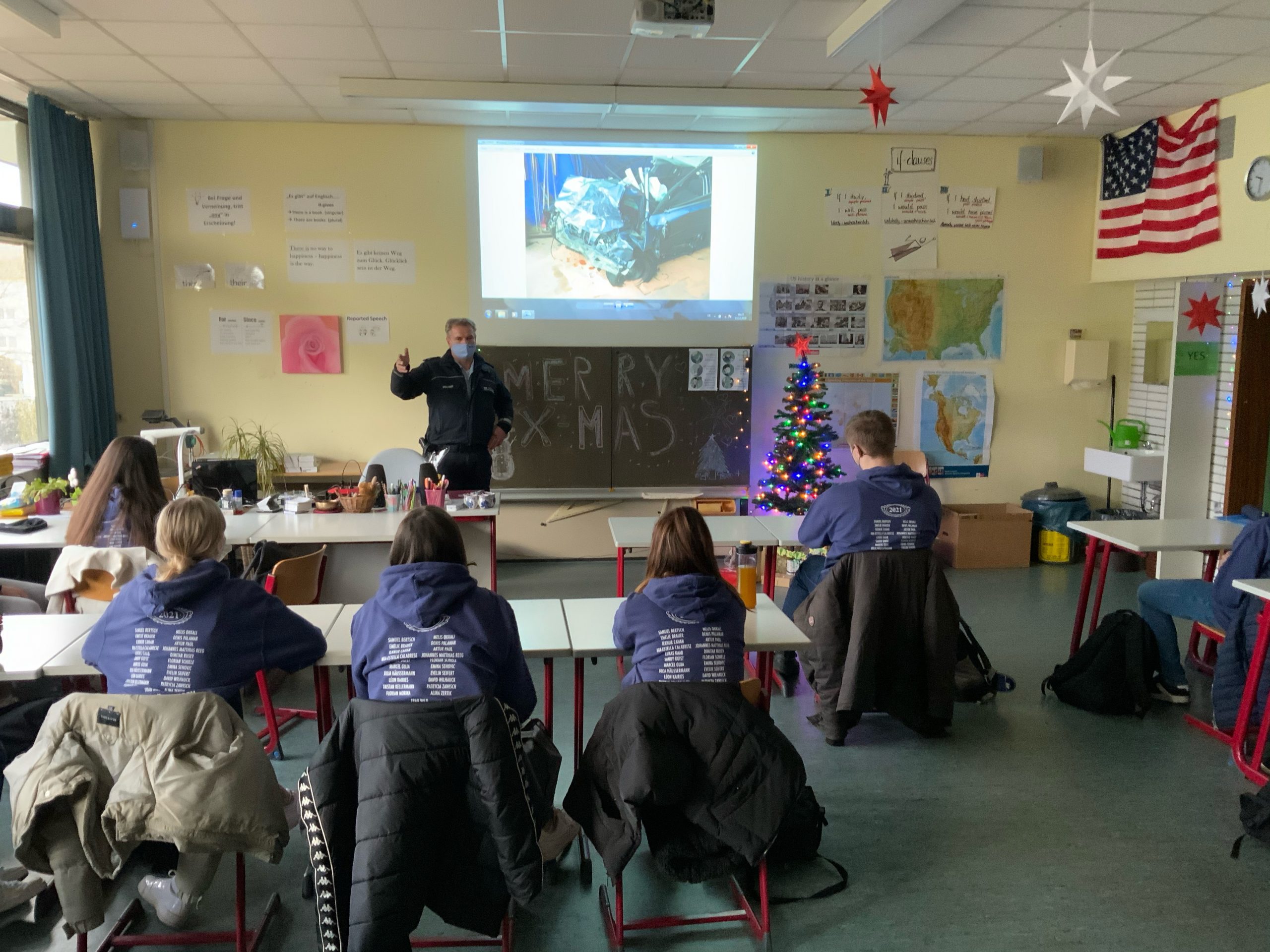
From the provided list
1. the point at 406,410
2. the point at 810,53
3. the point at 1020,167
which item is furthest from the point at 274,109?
the point at 1020,167

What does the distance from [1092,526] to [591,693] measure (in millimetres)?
2510

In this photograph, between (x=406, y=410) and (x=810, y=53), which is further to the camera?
(x=406, y=410)

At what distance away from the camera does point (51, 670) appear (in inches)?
103

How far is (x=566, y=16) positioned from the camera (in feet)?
14.4

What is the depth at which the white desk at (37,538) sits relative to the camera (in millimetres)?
4086

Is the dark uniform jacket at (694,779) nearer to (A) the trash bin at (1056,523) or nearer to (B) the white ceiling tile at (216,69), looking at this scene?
(B) the white ceiling tile at (216,69)

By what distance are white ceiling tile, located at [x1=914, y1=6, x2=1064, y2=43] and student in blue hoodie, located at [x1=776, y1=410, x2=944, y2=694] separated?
6.56 feet

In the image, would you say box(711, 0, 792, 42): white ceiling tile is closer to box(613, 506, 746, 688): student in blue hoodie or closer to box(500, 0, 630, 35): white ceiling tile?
box(500, 0, 630, 35): white ceiling tile

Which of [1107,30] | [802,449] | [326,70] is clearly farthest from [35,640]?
[1107,30]

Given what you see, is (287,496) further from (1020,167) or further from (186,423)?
(1020,167)

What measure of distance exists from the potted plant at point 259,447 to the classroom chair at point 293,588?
2.45 m

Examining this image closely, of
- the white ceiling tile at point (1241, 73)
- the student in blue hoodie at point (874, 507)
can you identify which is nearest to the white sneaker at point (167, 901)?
the student in blue hoodie at point (874, 507)

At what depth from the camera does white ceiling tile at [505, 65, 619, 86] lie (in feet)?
17.3

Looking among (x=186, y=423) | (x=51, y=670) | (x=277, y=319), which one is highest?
(x=277, y=319)
